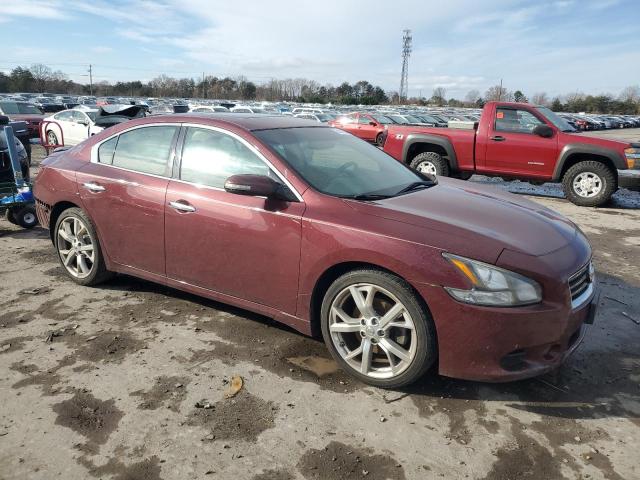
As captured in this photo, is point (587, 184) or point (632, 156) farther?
point (587, 184)

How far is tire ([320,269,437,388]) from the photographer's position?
Answer: 2822mm

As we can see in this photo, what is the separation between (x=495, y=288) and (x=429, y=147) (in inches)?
326

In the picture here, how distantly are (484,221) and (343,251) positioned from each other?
2.98 ft

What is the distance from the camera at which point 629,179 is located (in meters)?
8.84

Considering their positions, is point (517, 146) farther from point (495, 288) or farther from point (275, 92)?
point (275, 92)

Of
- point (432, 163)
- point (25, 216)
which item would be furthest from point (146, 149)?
point (432, 163)

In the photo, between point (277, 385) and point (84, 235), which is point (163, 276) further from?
point (277, 385)

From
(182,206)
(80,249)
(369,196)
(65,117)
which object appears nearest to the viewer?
(369,196)

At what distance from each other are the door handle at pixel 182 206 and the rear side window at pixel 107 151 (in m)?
1.00

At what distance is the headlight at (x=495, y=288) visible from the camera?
8.74ft

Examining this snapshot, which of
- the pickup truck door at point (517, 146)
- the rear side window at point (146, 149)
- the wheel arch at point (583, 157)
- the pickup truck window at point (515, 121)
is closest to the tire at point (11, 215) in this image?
the rear side window at point (146, 149)

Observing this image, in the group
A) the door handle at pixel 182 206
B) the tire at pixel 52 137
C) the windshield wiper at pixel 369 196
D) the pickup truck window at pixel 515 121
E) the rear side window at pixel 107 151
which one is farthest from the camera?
the tire at pixel 52 137

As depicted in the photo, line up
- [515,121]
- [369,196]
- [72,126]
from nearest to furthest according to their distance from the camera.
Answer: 1. [369,196]
2. [515,121]
3. [72,126]

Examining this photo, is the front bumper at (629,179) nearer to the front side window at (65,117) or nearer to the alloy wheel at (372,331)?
the alloy wheel at (372,331)
